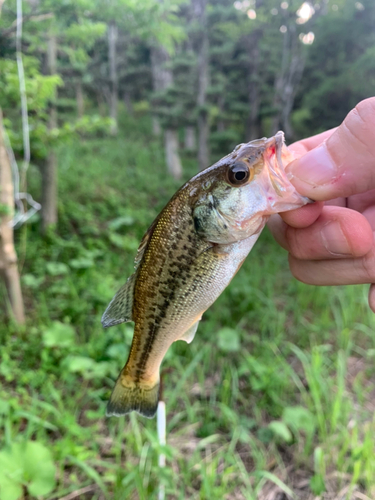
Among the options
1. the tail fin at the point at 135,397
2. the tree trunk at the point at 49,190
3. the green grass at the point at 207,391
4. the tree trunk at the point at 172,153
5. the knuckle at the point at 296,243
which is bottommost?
the green grass at the point at 207,391

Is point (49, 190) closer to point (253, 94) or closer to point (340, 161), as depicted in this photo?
point (340, 161)

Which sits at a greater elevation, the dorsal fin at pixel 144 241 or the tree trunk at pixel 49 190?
the tree trunk at pixel 49 190

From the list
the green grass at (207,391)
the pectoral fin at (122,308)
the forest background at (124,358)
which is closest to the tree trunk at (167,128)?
the forest background at (124,358)

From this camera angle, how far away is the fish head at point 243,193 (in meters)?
1.14

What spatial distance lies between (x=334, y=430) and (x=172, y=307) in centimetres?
209

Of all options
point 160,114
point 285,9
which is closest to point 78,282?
point 160,114

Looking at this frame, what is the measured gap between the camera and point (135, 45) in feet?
54.0

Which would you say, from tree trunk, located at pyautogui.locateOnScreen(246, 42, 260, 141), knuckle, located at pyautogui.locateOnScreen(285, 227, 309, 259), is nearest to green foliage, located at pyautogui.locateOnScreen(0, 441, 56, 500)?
knuckle, located at pyautogui.locateOnScreen(285, 227, 309, 259)

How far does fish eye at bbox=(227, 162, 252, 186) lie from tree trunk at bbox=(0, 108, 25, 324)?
2.36m

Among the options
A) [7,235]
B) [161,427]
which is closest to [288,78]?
[7,235]

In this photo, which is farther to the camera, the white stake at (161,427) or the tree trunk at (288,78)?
the tree trunk at (288,78)

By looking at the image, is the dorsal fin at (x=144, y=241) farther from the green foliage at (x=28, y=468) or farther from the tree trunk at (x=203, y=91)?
the tree trunk at (x=203, y=91)

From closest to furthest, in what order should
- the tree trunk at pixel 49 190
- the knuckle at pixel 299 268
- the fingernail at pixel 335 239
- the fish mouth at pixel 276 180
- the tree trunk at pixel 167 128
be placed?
the fish mouth at pixel 276 180
the fingernail at pixel 335 239
the knuckle at pixel 299 268
the tree trunk at pixel 49 190
the tree trunk at pixel 167 128

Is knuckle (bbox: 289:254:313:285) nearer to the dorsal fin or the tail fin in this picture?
the dorsal fin
